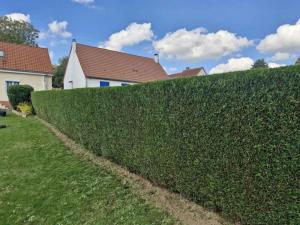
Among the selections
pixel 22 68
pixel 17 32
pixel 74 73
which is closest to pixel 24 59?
pixel 22 68

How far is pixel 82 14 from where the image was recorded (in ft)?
44.6

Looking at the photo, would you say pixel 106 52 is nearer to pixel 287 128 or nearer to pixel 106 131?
pixel 106 131

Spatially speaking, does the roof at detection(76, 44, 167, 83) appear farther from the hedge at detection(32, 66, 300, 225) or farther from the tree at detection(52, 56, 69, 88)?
the tree at detection(52, 56, 69, 88)

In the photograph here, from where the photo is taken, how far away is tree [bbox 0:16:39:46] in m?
42.1

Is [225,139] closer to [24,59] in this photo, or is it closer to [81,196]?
[81,196]

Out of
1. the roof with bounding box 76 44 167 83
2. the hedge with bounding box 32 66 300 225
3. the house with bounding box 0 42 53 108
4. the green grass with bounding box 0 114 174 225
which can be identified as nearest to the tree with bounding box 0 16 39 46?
the house with bounding box 0 42 53 108

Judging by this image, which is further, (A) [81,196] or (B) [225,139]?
(A) [81,196]

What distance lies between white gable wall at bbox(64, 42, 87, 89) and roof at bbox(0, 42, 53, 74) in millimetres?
2074

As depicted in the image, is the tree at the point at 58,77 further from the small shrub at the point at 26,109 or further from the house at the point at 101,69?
the small shrub at the point at 26,109

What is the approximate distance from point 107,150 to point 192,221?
322cm

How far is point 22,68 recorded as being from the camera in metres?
23.6

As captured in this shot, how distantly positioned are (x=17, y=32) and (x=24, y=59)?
2433 centimetres

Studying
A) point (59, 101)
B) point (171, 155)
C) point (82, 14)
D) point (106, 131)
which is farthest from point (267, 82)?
point (82, 14)

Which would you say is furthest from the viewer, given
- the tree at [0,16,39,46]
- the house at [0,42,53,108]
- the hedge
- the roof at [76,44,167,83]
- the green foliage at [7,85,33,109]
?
the tree at [0,16,39,46]
